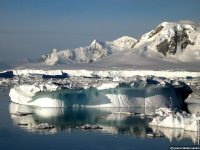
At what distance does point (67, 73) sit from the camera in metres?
83.1

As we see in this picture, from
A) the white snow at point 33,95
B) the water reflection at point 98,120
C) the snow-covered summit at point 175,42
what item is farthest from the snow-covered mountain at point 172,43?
the water reflection at point 98,120

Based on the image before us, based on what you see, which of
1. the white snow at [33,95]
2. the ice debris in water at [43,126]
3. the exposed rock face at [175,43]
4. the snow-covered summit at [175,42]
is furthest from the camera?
the snow-covered summit at [175,42]

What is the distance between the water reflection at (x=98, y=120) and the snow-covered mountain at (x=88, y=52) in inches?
3554

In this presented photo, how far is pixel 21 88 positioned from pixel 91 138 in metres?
13.4

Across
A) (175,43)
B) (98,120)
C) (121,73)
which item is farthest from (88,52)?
(98,120)

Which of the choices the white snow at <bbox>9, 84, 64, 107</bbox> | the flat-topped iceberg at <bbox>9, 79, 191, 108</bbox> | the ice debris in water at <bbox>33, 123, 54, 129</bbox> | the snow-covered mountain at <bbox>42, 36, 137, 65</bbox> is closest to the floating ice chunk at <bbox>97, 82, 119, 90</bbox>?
the flat-topped iceberg at <bbox>9, 79, 191, 108</bbox>

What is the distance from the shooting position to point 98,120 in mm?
29469

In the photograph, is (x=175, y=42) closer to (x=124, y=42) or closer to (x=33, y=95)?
(x=124, y=42)

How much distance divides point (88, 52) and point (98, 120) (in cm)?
10284

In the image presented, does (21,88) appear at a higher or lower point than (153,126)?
higher

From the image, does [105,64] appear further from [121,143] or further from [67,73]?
[121,143]

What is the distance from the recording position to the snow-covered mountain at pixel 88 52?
126 meters

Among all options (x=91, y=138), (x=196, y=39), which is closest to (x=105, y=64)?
(x=196, y=39)

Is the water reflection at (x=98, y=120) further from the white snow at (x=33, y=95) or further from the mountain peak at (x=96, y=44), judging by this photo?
the mountain peak at (x=96, y=44)
